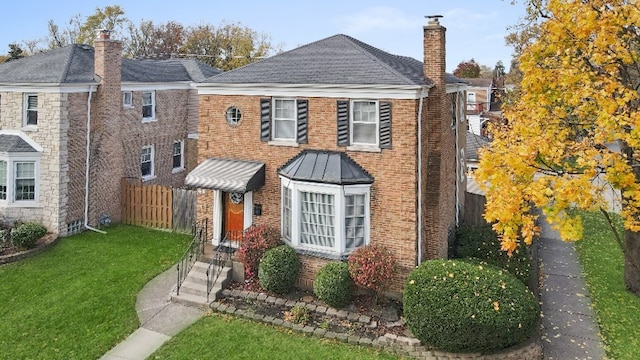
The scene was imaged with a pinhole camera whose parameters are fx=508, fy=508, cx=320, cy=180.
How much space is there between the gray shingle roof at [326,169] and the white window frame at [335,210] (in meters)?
0.20

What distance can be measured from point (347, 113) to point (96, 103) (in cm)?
1285

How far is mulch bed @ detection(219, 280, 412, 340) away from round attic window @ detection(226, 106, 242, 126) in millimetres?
5596

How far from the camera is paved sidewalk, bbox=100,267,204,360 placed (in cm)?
1332

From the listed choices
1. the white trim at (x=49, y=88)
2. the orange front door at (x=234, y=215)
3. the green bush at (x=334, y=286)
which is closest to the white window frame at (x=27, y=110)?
the white trim at (x=49, y=88)

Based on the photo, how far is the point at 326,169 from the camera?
1606 centimetres

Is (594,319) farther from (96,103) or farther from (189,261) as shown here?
(96,103)

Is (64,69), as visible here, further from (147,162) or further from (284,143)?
(284,143)

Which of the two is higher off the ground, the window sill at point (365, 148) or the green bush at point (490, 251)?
the window sill at point (365, 148)

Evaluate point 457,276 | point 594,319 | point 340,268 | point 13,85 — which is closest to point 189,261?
point 340,268

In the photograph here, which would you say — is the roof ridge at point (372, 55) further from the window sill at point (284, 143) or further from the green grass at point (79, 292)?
the green grass at point (79, 292)

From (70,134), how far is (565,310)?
66.6 feet

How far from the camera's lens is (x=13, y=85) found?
21.7 m

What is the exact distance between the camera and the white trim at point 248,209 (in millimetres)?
17734

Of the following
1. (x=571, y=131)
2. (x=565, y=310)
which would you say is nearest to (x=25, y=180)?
(x=571, y=131)
